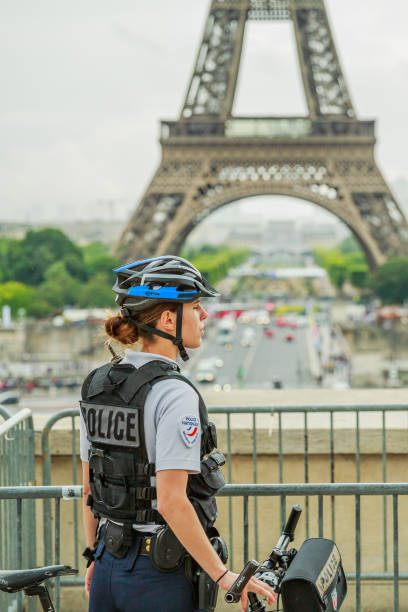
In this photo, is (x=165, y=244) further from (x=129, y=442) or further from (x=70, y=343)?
(x=129, y=442)

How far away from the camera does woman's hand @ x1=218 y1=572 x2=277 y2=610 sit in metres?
2.64

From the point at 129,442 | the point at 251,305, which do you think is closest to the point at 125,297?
the point at 129,442

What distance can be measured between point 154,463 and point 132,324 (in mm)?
431

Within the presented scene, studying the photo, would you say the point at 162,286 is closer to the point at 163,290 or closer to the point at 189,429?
the point at 163,290

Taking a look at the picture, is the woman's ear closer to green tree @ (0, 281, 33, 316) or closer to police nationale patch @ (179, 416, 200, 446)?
police nationale patch @ (179, 416, 200, 446)

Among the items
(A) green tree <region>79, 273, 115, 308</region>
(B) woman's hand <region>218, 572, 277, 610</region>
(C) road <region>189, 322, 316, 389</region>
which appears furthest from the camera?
(A) green tree <region>79, 273, 115, 308</region>

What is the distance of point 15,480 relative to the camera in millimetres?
4266

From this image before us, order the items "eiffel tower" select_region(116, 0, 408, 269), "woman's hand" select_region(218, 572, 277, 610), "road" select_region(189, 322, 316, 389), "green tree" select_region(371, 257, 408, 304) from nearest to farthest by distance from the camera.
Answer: "woman's hand" select_region(218, 572, 277, 610) → "road" select_region(189, 322, 316, 389) → "eiffel tower" select_region(116, 0, 408, 269) → "green tree" select_region(371, 257, 408, 304)

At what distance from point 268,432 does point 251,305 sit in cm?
7787

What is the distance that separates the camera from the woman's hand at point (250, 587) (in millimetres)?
2638

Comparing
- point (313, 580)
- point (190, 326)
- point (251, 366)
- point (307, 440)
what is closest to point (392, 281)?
point (251, 366)

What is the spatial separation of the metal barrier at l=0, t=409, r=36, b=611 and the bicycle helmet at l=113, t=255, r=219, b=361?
1313 mm

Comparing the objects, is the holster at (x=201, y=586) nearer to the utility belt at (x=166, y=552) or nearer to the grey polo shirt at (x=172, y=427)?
the utility belt at (x=166, y=552)

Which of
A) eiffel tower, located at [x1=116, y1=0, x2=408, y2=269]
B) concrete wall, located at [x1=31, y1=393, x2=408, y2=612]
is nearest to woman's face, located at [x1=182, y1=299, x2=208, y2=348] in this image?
concrete wall, located at [x1=31, y1=393, x2=408, y2=612]
